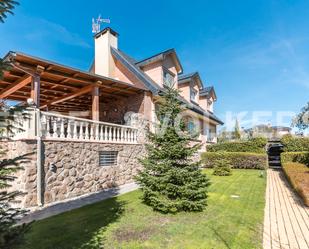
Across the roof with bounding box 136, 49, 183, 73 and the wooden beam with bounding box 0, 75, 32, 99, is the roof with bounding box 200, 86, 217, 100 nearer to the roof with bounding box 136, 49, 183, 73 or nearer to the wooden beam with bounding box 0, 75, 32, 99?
the roof with bounding box 136, 49, 183, 73

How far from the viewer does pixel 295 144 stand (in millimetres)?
19781

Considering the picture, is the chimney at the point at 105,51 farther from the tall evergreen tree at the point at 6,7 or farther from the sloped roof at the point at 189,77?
the tall evergreen tree at the point at 6,7

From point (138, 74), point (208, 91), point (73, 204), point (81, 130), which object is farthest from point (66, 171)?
point (208, 91)

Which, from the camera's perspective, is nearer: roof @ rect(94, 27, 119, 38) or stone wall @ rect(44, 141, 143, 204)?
stone wall @ rect(44, 141, 143, 204)

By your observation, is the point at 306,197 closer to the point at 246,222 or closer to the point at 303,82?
the point at 246,222

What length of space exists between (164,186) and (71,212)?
3.05 meters

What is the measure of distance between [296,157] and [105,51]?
59.6 ft

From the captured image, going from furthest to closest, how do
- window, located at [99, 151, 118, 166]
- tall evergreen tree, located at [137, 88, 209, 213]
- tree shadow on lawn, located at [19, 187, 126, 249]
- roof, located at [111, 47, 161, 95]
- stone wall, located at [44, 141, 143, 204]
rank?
1. roof, located at [111, 47, 161, 95]
2. window, located at [99, 151, 118, 166]
3. stone wall, located at [44, 141, 143, 204]
4. tall evergreen tree, located at [137, 88, 209, 213]
5. tree shadow on lawn, located at [19, 187, 126, 249]

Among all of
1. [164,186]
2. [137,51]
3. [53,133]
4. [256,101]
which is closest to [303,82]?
[256,101]

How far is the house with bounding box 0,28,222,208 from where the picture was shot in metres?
7.42

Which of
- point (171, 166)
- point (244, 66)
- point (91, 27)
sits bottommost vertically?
point (171, 166)

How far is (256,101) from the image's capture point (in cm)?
2503

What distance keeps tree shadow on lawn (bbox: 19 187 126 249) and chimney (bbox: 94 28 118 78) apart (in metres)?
12.0

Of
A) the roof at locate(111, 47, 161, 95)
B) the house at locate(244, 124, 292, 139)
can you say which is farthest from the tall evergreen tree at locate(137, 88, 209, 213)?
the house at locate(244, 124, 292, 139)
